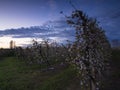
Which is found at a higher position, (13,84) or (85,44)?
(85,44)

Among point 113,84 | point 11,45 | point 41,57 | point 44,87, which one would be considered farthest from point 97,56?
point 11,45

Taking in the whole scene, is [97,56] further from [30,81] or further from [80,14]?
[30,81]

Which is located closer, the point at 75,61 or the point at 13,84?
the point at 75,61

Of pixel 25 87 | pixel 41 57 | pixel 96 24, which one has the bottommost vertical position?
pixel 25 87

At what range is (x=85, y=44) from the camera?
27750 millimetres

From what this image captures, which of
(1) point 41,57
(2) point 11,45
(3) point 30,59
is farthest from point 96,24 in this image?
(2) point 11,45

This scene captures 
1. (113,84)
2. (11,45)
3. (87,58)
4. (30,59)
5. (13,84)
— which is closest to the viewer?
(87,58)

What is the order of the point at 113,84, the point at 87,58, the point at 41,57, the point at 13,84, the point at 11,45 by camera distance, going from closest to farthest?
the point at 87,58, the point at 113,84, the point at 13,84, the point at 41,57, the point at 11,45

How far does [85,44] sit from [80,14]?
3.57 meters

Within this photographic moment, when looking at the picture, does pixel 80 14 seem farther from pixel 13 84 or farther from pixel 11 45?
pixel 11 45

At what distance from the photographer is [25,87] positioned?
4666cm

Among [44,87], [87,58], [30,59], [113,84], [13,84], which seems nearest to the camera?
[87,58]

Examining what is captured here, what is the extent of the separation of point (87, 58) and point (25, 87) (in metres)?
22.4

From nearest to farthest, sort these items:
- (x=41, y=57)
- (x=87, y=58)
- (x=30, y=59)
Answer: (x=87, y=58) → (x=41, y=57) → (x=30, y=59)
